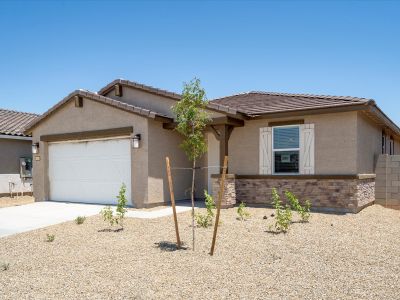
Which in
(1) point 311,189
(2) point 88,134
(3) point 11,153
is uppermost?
(2) point 88,134

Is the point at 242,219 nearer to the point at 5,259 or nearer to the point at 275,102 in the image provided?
the point at 275,102

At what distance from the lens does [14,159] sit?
19250 mm

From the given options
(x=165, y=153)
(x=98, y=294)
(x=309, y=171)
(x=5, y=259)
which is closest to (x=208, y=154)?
(x=165, y=153)

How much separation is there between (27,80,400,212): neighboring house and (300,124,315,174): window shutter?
3 centimetres

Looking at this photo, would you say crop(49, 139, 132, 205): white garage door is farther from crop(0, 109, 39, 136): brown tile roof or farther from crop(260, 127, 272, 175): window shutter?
crop(260, 127, 272, 175): window shutter

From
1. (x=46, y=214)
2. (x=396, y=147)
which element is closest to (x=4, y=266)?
(x=46, y=214)

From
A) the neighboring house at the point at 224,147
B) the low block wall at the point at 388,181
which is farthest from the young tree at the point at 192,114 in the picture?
the low block wall at the point at 388,181

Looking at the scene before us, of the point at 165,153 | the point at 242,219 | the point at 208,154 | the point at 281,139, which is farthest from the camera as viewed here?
the point at 208,154

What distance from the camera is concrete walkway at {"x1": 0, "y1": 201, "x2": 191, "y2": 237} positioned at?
9961mm

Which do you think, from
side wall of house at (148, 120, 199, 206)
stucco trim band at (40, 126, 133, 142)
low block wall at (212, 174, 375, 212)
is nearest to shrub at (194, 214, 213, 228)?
low block wall at (212, 174, 375, 212)

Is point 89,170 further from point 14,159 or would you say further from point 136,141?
point 14,159

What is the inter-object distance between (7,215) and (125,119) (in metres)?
4.93

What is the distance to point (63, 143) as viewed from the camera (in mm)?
15055

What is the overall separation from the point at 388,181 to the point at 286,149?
4.54m
